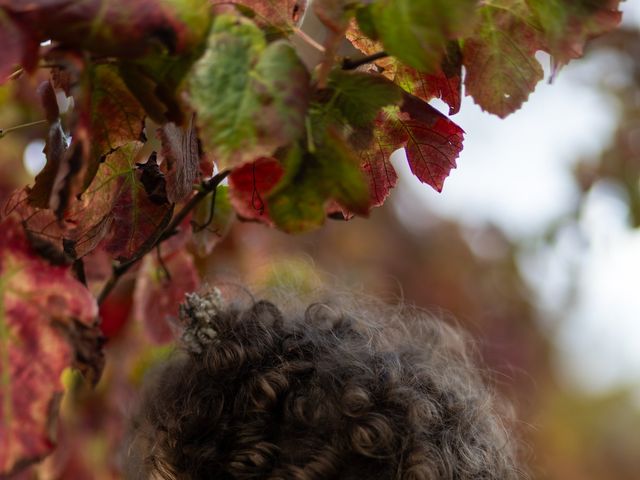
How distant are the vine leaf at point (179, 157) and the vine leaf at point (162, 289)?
1.17ft

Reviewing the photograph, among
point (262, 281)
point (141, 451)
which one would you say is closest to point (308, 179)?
point (141, 451)

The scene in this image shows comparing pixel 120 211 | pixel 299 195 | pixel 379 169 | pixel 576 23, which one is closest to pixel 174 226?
pixel 120 211

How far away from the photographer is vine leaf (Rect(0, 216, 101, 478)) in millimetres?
595

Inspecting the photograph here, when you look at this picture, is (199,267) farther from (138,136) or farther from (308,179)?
(308,179)

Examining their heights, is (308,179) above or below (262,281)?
above

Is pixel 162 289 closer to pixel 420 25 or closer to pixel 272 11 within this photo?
pixel 272 11

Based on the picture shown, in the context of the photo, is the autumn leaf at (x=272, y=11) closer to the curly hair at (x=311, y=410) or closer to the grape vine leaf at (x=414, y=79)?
the grape vine leaf at (x=414, y=79)

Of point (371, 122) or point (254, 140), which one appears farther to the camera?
point (371, 122)

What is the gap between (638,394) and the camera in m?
13.3

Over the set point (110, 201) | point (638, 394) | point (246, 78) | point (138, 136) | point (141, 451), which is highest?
point (246, 78)

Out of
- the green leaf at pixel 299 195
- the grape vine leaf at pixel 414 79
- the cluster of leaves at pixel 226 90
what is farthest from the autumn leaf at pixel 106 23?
the grape vine leaf at pixel 414 79

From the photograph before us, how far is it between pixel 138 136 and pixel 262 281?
93 centimetres

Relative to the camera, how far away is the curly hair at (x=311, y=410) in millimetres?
978

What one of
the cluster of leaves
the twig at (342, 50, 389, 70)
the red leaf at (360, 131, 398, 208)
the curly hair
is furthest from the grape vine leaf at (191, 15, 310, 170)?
the curly hair
